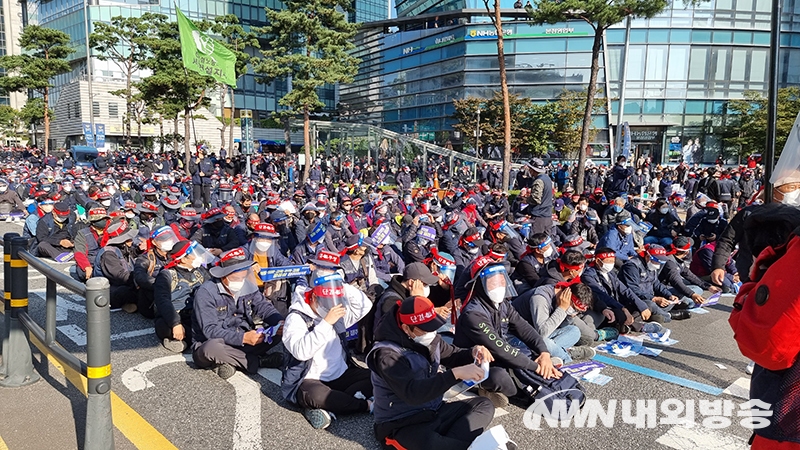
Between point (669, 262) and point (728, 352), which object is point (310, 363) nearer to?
point (728, 352)

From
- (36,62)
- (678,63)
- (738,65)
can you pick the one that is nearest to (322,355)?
(36,62)

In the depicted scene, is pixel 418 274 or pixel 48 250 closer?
pixel 418 274

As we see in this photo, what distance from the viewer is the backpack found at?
1708 mm

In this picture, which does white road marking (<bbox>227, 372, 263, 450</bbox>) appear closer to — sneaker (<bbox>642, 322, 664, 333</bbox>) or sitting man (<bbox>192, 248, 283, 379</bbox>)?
sitting man (<bbox>192, 248, 283, 379</bbox>)

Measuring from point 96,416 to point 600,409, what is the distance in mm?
3622

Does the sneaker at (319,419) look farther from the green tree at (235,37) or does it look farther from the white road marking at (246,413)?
the green tree at (235,37)

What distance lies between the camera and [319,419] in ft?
12.2

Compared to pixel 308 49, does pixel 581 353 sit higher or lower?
lower

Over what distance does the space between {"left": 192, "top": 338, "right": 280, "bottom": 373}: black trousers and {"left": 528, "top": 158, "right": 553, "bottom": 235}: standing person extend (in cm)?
668

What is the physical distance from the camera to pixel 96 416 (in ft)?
9.41

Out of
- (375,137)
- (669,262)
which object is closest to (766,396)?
(669,262)

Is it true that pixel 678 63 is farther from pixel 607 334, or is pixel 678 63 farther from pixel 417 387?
pixel 417 387

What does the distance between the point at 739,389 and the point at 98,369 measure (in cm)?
515

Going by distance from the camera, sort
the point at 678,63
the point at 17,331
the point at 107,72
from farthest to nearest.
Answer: the point at 107,72, the point at 678,63, the point at 17,331
